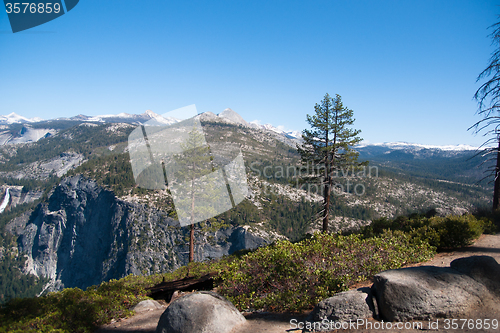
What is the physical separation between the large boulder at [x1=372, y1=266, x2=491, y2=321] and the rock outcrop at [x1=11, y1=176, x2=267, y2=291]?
4430 inches

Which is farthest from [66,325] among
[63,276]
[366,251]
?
[63,276]

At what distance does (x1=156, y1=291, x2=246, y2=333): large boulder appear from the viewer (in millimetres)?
5195

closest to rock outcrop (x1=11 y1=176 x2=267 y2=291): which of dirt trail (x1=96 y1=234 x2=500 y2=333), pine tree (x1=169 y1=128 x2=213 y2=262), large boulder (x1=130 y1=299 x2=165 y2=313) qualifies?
pine tree (x1=169 y1=128 x2=213 y2=262)

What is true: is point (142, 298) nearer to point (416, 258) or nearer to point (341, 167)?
point (416, 258)

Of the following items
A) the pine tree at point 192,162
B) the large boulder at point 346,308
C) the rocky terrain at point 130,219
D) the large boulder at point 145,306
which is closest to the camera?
the large boulder at point 346,308

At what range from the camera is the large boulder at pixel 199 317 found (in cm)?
520

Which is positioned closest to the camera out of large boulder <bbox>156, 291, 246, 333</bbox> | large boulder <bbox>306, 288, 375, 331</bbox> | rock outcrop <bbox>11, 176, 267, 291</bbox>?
large boulder <bbox>306, 288, 375, 331</bbox>

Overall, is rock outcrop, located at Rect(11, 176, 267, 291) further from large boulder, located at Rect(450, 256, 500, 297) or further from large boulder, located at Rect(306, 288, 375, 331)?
large boulder, located at Rect(450, 256, 500, 297)

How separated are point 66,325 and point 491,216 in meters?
22.2

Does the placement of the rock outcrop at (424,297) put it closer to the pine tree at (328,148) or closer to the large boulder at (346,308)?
the large boulder at (346,308)

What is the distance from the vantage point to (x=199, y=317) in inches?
209

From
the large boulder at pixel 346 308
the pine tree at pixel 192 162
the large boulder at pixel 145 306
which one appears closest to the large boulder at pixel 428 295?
the large boulder at pixel 346 308

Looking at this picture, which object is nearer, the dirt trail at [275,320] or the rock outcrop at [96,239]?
the dirt trail at [275,320]

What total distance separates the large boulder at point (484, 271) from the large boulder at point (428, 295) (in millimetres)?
131
